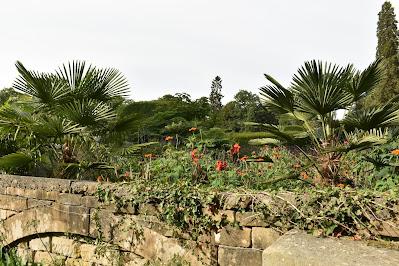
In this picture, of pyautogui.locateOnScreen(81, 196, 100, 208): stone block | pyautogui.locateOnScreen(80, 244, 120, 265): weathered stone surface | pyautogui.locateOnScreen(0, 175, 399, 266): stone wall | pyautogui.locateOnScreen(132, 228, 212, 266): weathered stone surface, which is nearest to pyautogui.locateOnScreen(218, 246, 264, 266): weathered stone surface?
pyautogui.locateOnScreen(0, 175, 399, 266): stone wall

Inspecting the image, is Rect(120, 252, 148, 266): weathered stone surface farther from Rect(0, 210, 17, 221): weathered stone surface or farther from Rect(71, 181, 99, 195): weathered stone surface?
Rect(0, 210, 17, 221): weathered stone surface

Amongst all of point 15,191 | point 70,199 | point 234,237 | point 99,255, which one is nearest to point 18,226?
point 15,191

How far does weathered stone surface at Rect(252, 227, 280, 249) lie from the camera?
10.6ft

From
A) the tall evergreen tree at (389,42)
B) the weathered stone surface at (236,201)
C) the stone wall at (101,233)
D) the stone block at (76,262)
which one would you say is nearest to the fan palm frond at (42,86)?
the stone wall at (101,233)

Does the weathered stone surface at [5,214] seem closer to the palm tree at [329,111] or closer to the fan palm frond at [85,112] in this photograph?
the fan palm frond at [85,112]

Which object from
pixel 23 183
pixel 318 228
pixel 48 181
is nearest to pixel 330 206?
pixel 318 228

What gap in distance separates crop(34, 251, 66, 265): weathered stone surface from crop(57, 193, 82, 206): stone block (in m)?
0.68

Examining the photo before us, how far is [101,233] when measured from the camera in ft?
14.4

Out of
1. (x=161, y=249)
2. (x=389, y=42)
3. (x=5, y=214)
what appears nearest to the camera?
(x=161, y=249)

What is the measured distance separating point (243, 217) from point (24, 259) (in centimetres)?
338

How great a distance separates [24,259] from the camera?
5309 millimetres

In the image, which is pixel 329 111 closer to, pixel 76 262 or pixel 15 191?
pixel 76 262

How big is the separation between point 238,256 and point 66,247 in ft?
7.64

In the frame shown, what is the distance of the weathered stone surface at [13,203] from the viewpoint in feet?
17.1
